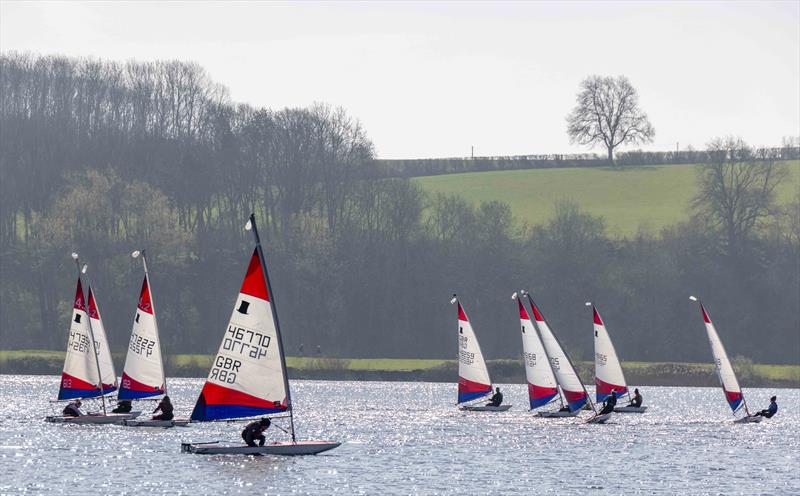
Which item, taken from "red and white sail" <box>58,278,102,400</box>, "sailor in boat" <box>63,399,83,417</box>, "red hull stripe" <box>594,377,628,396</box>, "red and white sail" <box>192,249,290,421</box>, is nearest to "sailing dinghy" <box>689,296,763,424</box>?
"red hull stripe" <box>594,377,628,396</box>

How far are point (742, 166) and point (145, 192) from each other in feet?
163

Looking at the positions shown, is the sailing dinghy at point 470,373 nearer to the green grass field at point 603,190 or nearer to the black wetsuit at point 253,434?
the black wetsuit at point 253,434

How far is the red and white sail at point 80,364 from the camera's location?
64.9 m

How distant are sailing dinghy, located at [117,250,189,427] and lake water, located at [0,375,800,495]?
1.66m

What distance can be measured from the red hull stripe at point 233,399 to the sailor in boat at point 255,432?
921 mm

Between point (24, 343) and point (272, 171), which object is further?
point (272, 171)

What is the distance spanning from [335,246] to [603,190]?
3462cm

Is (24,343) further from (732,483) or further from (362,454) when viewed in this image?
(732,483)

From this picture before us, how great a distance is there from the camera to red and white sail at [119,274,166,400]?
2466 inches

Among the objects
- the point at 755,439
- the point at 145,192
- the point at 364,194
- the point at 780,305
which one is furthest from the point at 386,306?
the point at 755,439

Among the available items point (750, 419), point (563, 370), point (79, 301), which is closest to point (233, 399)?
point (79, 301)

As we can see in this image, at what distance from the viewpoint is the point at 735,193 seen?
130 meters

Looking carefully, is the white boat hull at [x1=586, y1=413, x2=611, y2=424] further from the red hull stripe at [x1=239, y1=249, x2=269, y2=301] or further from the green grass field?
the green grass field

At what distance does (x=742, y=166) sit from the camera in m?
134
